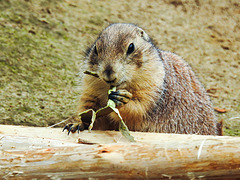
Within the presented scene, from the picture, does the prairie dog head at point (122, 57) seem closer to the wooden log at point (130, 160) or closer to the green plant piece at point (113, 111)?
the green plant piece at point (113, 111)

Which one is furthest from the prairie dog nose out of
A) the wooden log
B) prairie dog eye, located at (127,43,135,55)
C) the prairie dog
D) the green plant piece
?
the wooden log

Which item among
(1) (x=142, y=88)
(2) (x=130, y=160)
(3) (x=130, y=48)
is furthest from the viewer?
(1) (x=142, y=88)

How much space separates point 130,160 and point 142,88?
4.55 ft

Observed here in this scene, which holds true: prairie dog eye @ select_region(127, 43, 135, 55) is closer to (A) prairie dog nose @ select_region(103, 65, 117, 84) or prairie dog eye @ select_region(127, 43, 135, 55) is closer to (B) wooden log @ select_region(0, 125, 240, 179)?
(A) prairie dog nose @ select_region(103, 65, 117, 84)

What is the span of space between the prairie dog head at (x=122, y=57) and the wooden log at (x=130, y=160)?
0.92 metres

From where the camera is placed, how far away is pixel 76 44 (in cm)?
754

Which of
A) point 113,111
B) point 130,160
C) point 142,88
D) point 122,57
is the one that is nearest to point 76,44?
point 142,88

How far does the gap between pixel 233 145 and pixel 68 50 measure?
496cm

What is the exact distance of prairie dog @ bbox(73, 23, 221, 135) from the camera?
12.5ft

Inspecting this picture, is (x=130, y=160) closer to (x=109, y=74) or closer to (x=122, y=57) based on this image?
(x=109, y=74)

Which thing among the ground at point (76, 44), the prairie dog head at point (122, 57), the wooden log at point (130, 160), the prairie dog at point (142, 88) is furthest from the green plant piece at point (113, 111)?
the ground at point (76, 44)

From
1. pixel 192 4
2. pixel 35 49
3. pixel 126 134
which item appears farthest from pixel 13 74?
Answer: pixel 192 4

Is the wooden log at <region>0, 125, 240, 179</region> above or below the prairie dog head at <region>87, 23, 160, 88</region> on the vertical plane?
below

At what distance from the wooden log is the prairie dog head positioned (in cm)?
92
